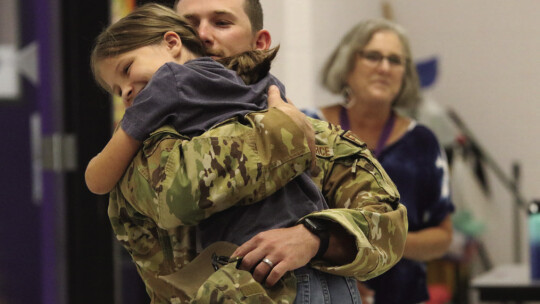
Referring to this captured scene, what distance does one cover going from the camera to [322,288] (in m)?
1.10

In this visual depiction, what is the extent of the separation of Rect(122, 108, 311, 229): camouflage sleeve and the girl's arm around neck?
0.01m

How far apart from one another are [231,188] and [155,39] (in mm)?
254

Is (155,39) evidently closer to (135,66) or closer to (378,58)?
(135,66)

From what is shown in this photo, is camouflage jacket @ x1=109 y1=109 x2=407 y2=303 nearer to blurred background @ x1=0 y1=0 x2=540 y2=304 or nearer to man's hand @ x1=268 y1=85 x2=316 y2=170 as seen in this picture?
man's hand @ x1=268 y1=85 x2=316 y2=170

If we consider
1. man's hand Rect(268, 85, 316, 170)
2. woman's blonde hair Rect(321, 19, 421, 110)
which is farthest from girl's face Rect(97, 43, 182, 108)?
woman's blonde hair Rect(321, 19, 421, 110)

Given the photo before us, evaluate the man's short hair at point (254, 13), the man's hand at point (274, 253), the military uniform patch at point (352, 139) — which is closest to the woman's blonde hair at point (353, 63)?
the man's short hair at point (254, 13)

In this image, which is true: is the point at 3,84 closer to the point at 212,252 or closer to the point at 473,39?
the point at 212,252

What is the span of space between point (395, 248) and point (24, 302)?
9.45 ft

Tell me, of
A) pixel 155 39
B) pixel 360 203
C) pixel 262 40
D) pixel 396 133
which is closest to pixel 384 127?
pixel 396 133

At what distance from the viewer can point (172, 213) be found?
101 cm

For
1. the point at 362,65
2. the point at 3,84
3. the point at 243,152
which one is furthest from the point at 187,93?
the point at 3,84

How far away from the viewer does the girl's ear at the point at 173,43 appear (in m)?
1.13

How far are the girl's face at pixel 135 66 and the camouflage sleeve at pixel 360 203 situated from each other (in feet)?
0.87

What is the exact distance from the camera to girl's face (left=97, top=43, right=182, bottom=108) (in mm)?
1104
